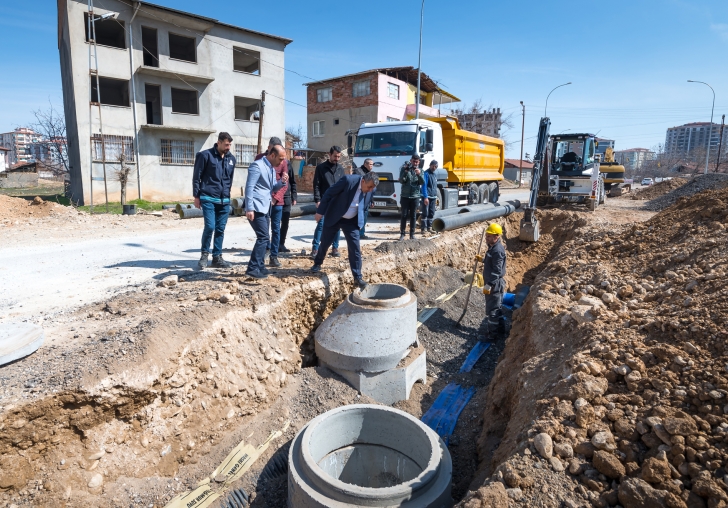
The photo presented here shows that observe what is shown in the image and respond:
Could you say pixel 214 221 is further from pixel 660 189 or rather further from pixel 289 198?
pixel 660 189

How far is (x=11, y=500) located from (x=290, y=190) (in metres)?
4.54

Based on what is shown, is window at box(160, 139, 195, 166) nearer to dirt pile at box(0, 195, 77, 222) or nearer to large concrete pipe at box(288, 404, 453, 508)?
dirt pile at box(0, 195, 77, 222)

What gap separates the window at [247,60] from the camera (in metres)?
21.2

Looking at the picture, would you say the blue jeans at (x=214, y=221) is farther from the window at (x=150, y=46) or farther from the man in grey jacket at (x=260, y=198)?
the window at (x=150, y=46)

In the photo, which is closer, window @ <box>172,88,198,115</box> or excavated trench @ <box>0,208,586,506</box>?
excavated trench @ <box>0,208,586,506</box>

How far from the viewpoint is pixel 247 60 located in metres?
22.9

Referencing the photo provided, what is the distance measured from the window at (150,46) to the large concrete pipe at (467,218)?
16031 millimetres

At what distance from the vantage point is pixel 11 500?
8.96ft

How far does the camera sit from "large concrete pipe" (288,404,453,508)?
309 cm

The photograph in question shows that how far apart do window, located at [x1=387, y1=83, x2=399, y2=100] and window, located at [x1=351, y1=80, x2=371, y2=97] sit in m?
1.56

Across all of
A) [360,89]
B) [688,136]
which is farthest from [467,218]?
[688,136]

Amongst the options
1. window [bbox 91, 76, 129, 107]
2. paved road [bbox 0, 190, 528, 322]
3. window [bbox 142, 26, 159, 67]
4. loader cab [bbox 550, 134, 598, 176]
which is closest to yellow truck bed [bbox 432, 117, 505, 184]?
loader cab [bbox 550, 134, 598, 176]

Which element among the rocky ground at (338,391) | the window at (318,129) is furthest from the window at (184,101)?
the rocky ground at (338,391)

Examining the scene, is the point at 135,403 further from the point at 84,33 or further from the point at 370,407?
the point at 84,33
